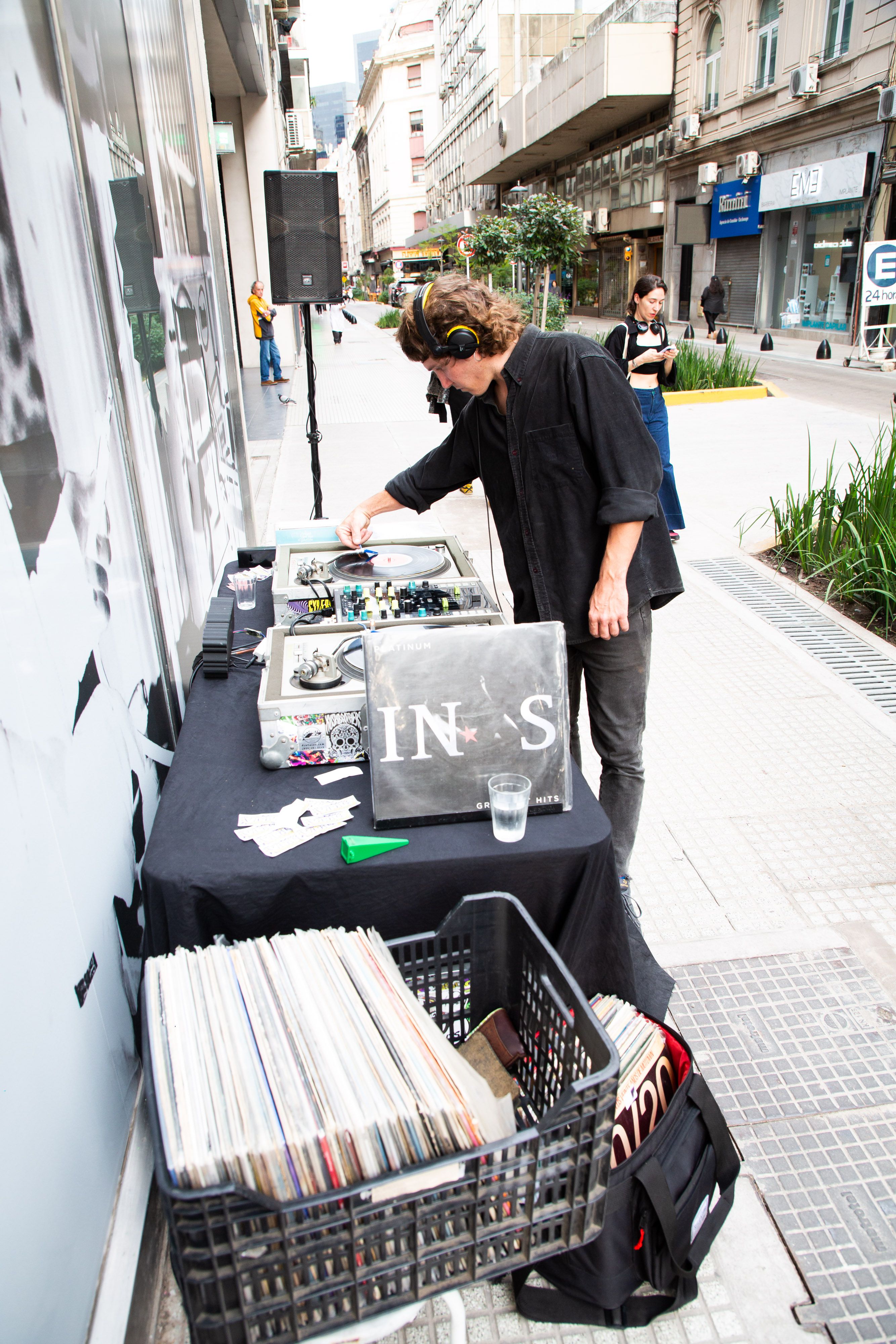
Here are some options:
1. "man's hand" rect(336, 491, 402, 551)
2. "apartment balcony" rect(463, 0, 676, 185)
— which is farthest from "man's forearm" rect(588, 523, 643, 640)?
"apartment balcony" rect(463, 0, 676, 185)

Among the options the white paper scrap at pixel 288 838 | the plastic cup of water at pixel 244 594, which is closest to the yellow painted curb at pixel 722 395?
the plastic cup of water at pixel 244 594

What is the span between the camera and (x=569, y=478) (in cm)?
219

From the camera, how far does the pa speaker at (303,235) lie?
543 cm

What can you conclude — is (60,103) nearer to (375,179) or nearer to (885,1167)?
(885,1167)

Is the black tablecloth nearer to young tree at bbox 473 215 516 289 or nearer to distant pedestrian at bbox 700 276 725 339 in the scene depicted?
young tree at bbox 473 215 516 289

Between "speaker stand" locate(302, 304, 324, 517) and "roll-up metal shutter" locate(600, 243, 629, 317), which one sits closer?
"speaker stand" locate(302, 304, 324, 517)

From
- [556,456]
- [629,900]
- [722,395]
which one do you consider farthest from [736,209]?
[629,900]

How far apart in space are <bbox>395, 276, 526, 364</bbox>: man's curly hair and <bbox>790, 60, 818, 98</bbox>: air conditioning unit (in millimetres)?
23023

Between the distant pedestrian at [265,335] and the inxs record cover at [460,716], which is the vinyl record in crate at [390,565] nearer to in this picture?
the inxs record cover at [460,716]

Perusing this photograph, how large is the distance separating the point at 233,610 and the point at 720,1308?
2082 mm

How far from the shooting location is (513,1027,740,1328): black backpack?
1569 mm

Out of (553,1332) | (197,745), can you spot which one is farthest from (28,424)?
(553,1332)

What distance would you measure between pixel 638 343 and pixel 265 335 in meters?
10.4

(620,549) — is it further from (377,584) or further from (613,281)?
(613,281)
